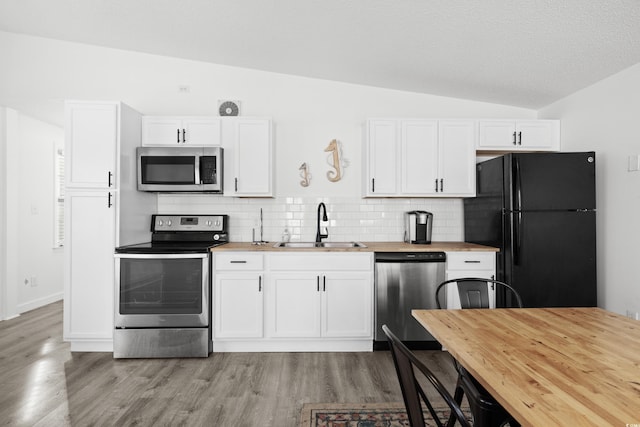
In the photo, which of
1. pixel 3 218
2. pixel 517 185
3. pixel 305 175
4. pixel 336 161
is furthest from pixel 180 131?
pixel 517 185

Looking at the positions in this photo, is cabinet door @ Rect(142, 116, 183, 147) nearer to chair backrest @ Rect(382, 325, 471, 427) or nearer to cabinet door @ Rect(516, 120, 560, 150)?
chair backrest @ Rect(382, 325, 471, 427)

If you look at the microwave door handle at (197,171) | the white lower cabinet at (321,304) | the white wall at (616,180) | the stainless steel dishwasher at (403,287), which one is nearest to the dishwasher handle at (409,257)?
Answer: the stainless steel dishwasher at (403,287)

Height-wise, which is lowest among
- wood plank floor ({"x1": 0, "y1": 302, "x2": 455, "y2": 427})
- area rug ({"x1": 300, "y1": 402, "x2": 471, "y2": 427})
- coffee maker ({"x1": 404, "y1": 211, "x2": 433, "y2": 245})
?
wood plank floor ({"x1": 0, "y1": 302, "x2": 455, "y2": 427})

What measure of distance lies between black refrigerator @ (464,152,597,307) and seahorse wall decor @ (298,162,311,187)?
6.33ft

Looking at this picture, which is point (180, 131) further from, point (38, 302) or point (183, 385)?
point (38, 302)

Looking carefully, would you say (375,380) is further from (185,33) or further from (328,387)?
(185,33)

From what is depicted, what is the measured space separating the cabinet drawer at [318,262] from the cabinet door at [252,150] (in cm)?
72

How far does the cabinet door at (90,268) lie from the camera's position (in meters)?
3.15

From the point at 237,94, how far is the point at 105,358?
277 cm

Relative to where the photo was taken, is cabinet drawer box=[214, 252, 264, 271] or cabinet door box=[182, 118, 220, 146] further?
cabinet door box=[182, 118, 220, 146]

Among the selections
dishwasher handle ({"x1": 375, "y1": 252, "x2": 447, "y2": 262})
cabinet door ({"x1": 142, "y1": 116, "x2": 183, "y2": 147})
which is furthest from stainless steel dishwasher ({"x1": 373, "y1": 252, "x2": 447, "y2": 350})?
cabinet door ({"x1": 142, "y1": 116, "x2": 183, "y2": 147})

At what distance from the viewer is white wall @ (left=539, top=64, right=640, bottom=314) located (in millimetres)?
2793

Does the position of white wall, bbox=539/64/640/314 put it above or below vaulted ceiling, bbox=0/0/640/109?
below

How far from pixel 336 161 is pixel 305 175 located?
36cm
